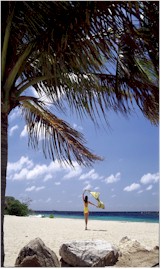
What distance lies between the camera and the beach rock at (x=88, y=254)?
4539 millimetres

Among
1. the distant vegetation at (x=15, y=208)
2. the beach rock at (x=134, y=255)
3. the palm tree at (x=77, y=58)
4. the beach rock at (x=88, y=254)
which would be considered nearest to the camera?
the palm tree at (x=77, y=58)

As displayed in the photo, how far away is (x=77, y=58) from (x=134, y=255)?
3100mm

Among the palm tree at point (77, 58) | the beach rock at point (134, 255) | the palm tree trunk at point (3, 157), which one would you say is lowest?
the beach rock at point (134, 255)

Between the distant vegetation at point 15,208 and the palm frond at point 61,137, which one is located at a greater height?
the palm frond at point 61,137

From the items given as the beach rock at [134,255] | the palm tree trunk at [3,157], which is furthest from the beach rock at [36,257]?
the palm tree trunk at [3,157]

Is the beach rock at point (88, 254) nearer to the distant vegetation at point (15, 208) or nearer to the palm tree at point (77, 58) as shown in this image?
the palm tree at point (77, 58)

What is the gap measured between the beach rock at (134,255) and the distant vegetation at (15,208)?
41.2ft

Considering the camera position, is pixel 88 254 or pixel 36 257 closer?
pixel 36 257

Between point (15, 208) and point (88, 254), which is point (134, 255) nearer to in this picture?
point (88, 254)

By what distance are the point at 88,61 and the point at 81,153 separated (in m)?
1.37

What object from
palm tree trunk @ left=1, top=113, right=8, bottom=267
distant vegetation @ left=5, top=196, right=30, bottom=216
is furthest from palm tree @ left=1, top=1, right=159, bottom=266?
distant vegetation @ left=5, top=196, right=30, bottom=216

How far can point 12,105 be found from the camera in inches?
127

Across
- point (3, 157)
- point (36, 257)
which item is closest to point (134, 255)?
point (36, 257)

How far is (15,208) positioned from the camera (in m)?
17.8
